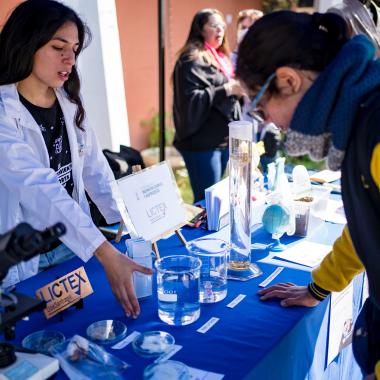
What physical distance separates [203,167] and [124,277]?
7.08 ft

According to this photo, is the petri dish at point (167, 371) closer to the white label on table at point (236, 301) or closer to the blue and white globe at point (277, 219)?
the white label on table at point (236, 301)

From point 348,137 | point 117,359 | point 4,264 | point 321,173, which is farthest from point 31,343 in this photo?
point 321,173

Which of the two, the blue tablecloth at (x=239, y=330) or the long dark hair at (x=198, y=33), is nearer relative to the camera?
the blue tablecloth at (x=239, y=330)

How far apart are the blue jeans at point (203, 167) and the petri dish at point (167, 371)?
7.47ft

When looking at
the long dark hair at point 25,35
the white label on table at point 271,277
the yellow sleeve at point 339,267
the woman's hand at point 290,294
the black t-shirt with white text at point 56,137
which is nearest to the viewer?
the yellow sleeve at point 339,267

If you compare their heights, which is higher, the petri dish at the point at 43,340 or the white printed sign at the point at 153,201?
the white printed sign at the point at 153,201

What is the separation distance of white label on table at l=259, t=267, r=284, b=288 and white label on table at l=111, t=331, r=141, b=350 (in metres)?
0.43

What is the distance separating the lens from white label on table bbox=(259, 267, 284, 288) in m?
1.47

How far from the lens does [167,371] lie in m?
1.04

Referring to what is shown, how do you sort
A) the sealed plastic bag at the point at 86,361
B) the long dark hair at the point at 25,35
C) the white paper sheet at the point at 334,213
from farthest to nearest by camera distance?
the white paper sheet at the point at 334,213 < the long dark hair at the point at 25,35 < the sealed plastic bag at the point at 86,361

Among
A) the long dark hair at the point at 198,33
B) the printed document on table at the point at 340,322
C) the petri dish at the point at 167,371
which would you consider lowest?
the printed document on table at the point at 340,322

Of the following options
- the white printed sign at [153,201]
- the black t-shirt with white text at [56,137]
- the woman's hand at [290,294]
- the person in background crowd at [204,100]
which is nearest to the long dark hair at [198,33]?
the person in background crowd at [204,100]

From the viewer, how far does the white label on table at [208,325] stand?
1216 mm

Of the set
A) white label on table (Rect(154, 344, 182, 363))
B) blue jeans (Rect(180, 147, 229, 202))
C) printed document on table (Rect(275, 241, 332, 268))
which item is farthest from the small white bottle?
blue jeans (Rect(180, 147, 229, 202))
